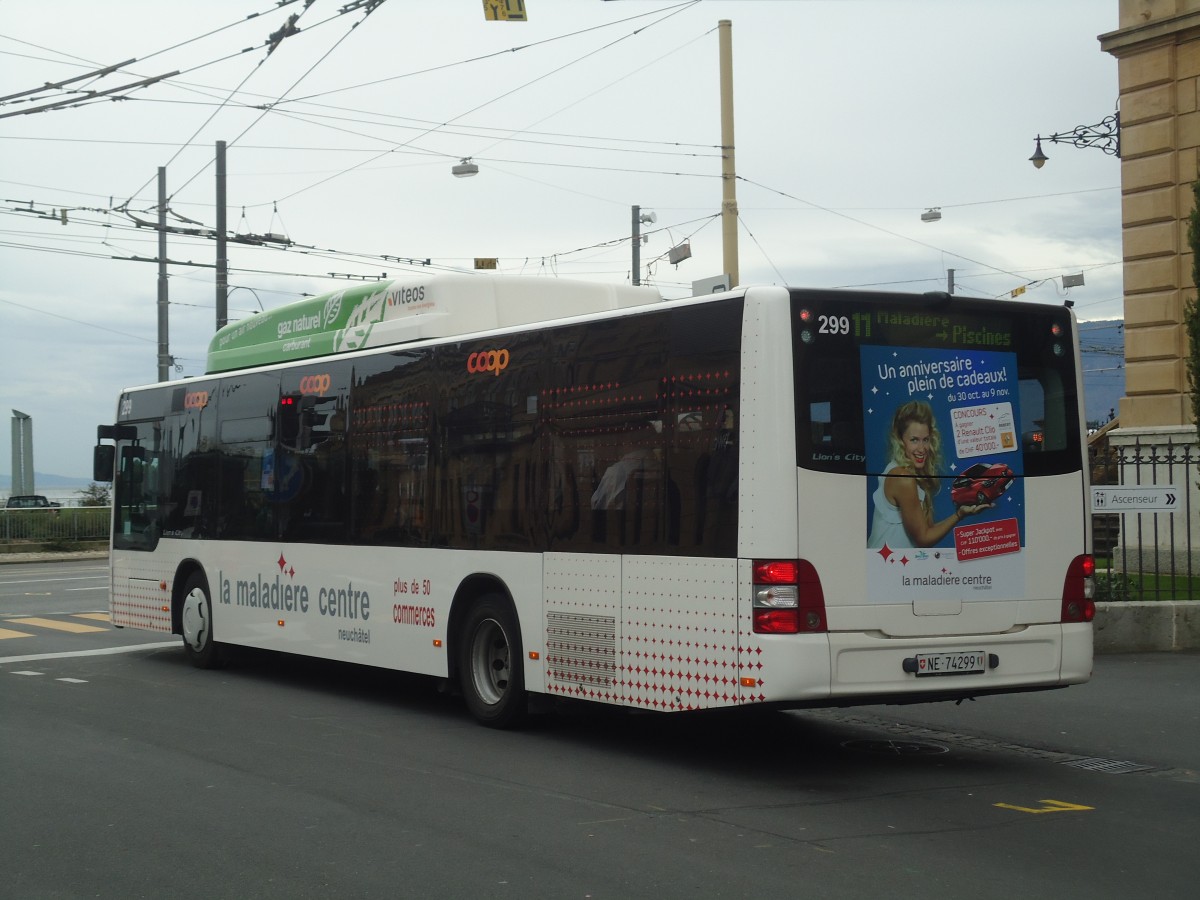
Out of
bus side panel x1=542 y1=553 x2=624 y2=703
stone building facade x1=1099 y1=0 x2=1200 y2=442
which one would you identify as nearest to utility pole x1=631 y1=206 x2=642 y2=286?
stone building facade x1=1099 y1=0 x2=1200 y2=442

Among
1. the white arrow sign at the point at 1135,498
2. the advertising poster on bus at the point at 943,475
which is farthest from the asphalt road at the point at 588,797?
the white arrow sign at the point at 1135,498

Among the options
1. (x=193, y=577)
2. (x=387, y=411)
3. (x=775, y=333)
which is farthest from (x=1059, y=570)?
(x=193, y=577)

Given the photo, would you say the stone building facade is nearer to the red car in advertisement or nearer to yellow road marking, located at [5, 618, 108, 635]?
the red car in advertisement

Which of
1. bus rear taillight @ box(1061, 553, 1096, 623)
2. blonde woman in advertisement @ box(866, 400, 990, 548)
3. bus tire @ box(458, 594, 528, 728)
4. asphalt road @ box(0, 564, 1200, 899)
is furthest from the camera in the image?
bus tire @ box(458, 594, 528, 728)

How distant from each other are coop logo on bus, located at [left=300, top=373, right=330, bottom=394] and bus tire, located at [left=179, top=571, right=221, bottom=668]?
2.73 meters

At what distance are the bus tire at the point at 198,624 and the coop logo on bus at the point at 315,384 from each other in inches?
108

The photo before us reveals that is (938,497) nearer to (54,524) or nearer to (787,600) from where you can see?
(787,600)

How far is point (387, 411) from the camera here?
1199 cm

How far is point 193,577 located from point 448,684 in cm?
481

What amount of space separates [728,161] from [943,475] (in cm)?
1011

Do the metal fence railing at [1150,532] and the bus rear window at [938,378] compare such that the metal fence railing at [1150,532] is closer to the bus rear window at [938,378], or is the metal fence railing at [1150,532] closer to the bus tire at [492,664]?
the bus rear window at [938,378]

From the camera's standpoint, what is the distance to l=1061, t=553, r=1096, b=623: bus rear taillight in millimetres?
9109

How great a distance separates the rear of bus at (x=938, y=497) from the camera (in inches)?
328

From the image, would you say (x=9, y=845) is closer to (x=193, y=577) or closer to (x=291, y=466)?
(x=291, y=466)
